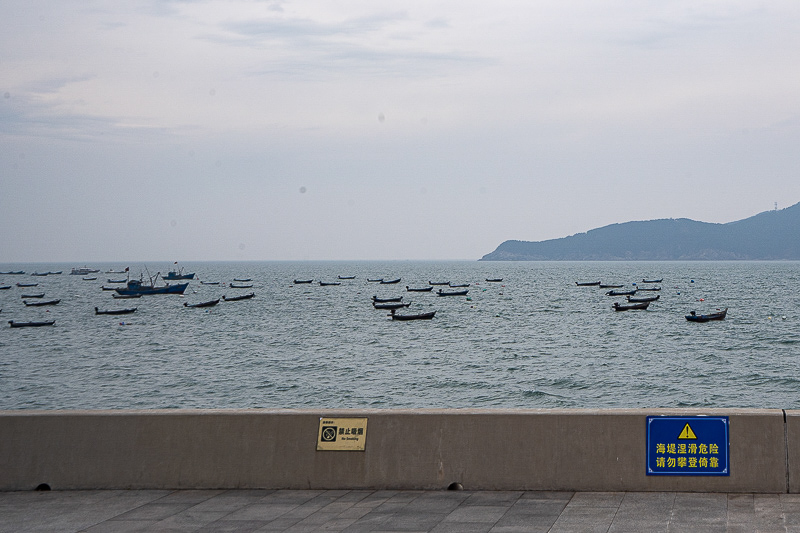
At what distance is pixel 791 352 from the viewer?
162 feet

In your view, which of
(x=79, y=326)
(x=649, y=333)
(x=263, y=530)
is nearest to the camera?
(x=263, y=530)

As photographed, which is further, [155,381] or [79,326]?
[79,326]

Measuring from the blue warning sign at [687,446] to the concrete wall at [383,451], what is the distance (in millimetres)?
73

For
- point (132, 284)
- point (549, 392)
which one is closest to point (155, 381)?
point (549, 392)

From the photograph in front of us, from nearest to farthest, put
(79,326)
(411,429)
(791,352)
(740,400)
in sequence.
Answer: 1. (411,429)
2. (740,400)
3. (791,352)
4. (79,326)

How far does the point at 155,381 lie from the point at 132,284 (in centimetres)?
9357

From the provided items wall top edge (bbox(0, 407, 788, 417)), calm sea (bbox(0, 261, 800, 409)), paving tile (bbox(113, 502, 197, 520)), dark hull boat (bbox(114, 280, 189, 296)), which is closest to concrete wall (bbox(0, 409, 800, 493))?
A: wall top edge (bbox(0, 407, 788, 417))

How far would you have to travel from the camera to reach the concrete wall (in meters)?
8.16

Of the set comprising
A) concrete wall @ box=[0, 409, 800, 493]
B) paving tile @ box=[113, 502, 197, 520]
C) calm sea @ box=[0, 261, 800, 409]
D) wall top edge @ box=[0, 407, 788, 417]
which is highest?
wall top edge @ box=[0, 407, 788, 417]

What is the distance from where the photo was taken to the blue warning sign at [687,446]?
813 cm

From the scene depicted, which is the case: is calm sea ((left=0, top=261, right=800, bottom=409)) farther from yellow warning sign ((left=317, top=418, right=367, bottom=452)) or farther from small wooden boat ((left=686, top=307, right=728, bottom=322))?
yellow warning sign ((left=317, top=418, right=367, bottom=452))

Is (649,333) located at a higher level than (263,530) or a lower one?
lower

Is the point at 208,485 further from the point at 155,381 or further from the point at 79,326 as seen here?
the point at 79,326

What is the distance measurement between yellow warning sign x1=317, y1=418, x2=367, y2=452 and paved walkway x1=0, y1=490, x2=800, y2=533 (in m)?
0.48
